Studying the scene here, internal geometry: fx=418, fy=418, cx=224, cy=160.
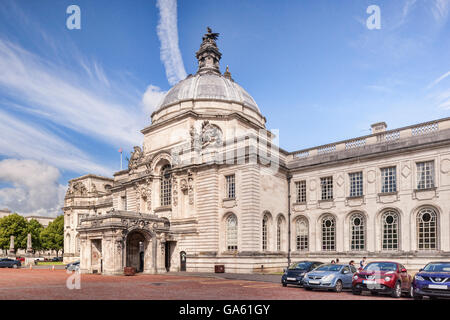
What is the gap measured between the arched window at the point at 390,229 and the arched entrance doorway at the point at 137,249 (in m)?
21.7

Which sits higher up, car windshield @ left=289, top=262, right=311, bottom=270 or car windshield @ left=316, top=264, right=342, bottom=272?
car windshield @ left=316, top=264, right=342, bottom=272

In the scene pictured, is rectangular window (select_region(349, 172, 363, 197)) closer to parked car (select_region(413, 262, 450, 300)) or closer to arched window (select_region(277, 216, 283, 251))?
arched window (select_region(277, 216, 283, 251))

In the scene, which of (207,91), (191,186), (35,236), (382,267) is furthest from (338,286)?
(35,236)

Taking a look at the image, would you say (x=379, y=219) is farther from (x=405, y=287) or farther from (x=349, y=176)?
(x=405, y=287)

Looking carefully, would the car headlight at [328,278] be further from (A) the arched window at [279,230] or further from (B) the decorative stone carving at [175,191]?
(B) the decorative stone carving at [175,191]

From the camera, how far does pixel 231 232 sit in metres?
39.7

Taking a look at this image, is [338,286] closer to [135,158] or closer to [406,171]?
[406,171]

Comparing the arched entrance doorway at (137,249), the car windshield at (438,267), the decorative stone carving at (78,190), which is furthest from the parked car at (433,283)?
the decorative stone carving at (78,190)

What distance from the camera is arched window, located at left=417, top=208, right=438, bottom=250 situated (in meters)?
34.6

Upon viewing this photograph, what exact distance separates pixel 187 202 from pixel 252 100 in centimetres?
2328

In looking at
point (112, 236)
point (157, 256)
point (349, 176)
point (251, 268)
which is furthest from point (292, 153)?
point (112, 236)

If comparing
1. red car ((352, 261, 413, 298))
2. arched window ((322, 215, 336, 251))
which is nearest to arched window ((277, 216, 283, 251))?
arched window ((322, 215, 336, 251))

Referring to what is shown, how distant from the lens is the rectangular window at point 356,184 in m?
39.3

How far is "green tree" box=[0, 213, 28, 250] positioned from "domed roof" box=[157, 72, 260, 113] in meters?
53.6
